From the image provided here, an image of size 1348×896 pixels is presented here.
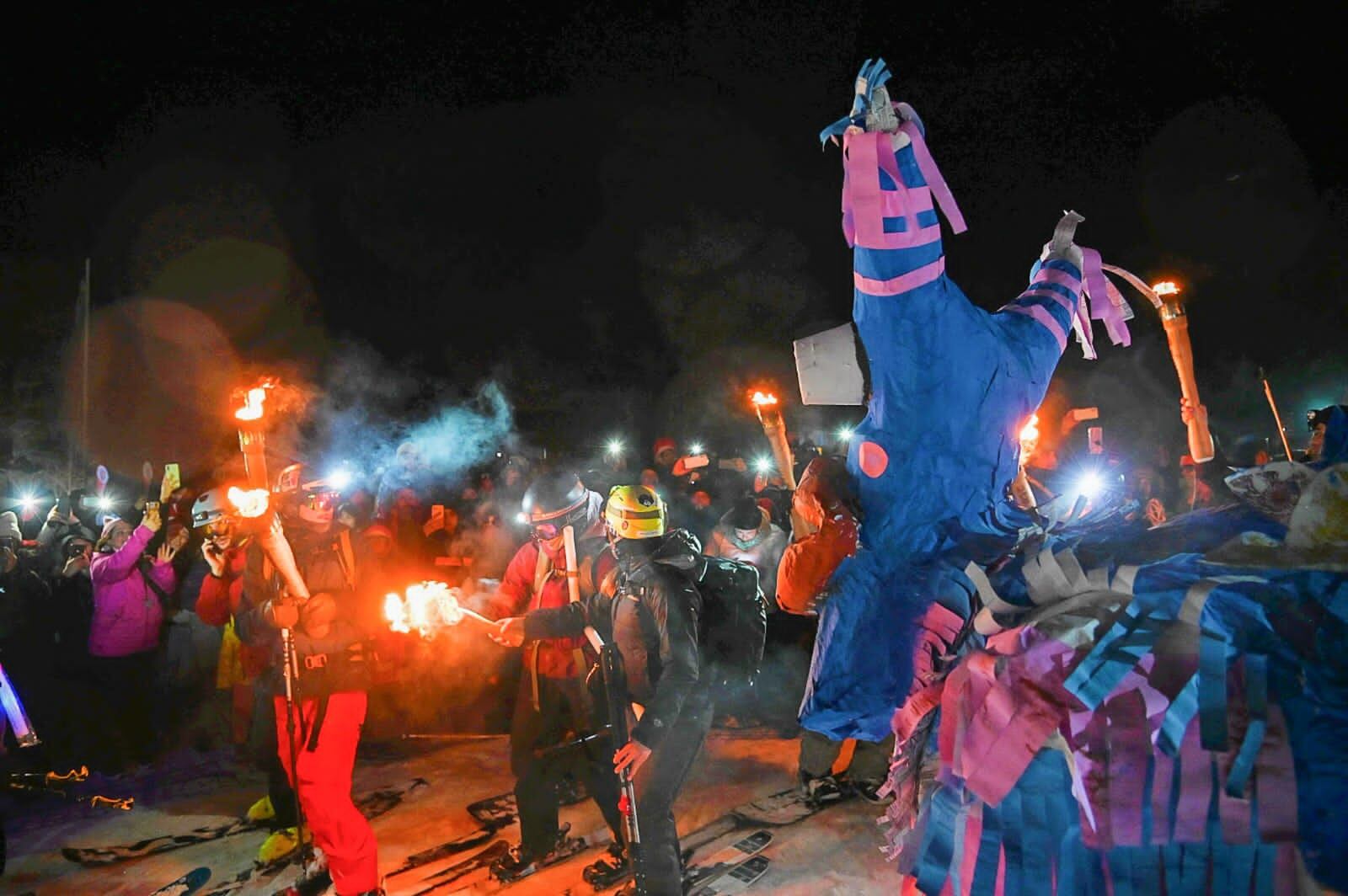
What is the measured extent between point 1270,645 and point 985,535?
1.89 feet

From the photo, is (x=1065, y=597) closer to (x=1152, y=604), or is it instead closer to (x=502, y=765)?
(x=1152, y=604)

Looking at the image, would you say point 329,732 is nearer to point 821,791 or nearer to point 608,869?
point 608,869

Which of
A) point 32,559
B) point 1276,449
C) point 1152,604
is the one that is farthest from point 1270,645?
point 32,559

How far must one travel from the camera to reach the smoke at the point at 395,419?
437 inches

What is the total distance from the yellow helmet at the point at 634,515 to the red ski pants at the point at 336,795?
2.00 meters

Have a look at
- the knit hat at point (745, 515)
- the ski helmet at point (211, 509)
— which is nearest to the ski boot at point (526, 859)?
the ski helmet at point (211, 509)

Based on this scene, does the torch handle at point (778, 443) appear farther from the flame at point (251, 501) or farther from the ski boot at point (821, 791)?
the flame at point (251, 501)

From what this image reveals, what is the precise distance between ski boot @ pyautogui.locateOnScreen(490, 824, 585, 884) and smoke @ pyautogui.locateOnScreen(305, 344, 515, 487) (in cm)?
556

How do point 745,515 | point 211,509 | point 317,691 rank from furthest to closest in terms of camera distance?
point 745,515 → point 211,509 → point 317,691

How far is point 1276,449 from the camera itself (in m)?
9.21

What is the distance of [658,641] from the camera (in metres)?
4.52

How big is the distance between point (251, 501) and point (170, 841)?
3252 millimetres

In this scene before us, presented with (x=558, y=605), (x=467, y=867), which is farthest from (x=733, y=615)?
(x=467, y=867)

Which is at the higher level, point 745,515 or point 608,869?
point 745,515
